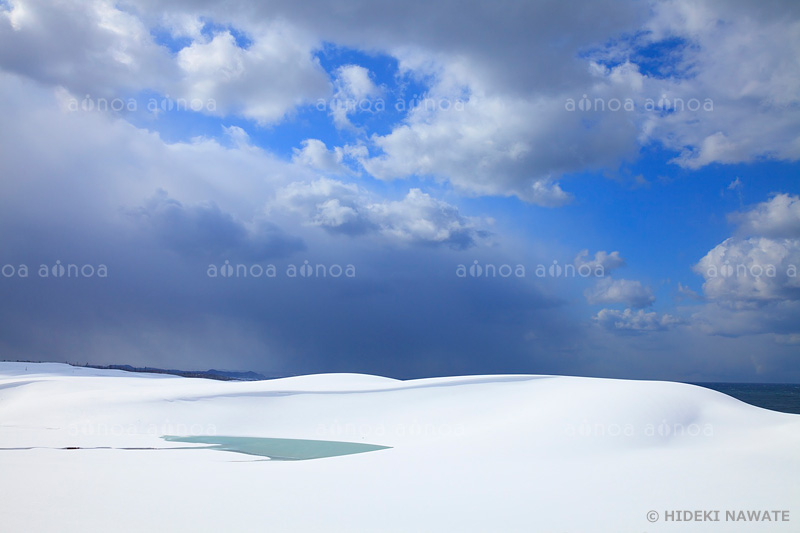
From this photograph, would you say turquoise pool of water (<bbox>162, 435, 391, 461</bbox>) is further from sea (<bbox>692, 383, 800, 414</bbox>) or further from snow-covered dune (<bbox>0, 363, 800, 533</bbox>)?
sea (<bbox>692, 383, 800, 414</bbox>)

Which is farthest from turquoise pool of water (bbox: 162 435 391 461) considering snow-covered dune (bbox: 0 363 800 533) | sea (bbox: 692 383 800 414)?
sea (bbox: 692 383 800 414)

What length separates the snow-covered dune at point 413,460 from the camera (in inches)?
194

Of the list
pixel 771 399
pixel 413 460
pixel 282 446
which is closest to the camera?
pixel 413 460

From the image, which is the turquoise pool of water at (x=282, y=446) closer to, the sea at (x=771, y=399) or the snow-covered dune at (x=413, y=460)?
the snow-covered dune at (x=413, y=460)

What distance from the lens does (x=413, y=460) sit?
7.95 m

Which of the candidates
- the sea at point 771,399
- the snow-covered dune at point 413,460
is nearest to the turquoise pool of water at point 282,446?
the snow-covered dune at point 413,460

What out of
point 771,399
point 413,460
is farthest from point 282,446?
point 771,399

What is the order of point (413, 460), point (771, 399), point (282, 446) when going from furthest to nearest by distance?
point (771, 399) → point (282, 446) → point (413, 460)

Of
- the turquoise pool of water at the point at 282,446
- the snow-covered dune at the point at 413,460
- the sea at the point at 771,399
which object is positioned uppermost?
the snow-covered dune at the point at 413,460

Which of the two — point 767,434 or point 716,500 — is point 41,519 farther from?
point 767,434

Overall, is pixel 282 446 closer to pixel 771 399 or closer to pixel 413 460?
pixel 413 460

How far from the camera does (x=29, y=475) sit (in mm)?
6168

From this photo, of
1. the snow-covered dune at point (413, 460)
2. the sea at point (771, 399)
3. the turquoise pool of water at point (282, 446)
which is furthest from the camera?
the sea at point (771, 399)

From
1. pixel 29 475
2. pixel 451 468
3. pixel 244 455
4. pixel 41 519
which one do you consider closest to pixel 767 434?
pixel 451 468
